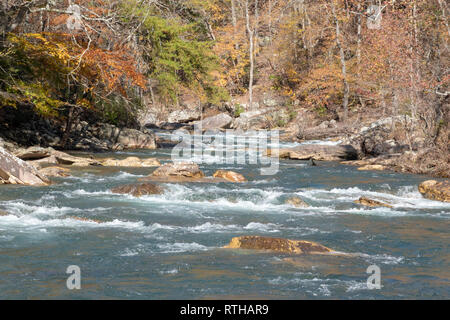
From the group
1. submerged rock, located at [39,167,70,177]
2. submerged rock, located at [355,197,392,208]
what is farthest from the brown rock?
submerged rock, located at [355,197,392,208]

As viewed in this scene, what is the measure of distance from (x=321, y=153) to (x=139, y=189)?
11.4 meters

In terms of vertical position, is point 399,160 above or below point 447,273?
above

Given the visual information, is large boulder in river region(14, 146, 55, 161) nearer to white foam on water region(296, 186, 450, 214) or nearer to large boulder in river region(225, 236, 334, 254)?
white foam on water region(296, 186, 450, 214)

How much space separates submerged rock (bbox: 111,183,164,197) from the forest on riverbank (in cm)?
424

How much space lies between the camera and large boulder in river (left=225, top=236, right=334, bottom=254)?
7652 mm

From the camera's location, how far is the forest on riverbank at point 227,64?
1797 centimetres

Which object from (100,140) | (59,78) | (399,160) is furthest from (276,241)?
(100,140)

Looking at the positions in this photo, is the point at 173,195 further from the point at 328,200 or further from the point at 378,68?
the point at 378,68

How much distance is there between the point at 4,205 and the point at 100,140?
1405 centimetres

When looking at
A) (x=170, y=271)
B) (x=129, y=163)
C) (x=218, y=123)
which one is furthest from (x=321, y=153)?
(x=170, y=271)

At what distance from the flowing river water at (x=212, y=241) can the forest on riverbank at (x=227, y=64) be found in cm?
512

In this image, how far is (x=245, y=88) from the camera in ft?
146

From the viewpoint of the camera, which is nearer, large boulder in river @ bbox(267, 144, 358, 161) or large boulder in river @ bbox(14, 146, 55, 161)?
large boulder in river @ bbox(14, 146, 55, 161)

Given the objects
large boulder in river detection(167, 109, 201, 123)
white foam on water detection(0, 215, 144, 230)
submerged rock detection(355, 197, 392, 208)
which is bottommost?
white foam on water detection(0, 215, 144, 230)
